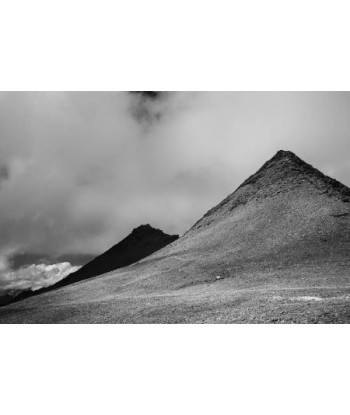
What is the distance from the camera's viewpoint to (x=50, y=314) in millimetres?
14766

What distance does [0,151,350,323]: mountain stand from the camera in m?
12.6

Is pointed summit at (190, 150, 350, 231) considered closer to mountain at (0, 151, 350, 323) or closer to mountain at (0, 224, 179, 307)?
mountain at (0, 151, 350, 323)

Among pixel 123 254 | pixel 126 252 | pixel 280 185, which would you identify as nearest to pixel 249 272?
pixel 280 185

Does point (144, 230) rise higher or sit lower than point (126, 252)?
higher

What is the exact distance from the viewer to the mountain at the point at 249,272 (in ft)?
41.5

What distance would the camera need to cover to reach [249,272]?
23.4 m

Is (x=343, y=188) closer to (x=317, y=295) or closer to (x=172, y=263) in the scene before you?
(x=172, y=263)

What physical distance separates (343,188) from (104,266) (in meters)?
43.2

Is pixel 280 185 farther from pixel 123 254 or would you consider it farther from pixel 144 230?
pixel 144 230

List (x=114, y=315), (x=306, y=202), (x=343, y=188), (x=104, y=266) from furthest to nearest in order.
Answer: (x=104, y=266), (x=343, y=188), (x=306, y=202), (x=114, y=315)

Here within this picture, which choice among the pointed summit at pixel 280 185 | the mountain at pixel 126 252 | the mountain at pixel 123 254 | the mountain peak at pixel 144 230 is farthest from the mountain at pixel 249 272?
the mountain peak at pixel 144 230

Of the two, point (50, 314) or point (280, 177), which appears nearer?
point (50, 314)

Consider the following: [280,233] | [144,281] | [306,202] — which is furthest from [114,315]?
[306,202]

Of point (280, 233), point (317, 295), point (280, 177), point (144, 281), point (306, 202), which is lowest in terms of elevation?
point (317, 295)
